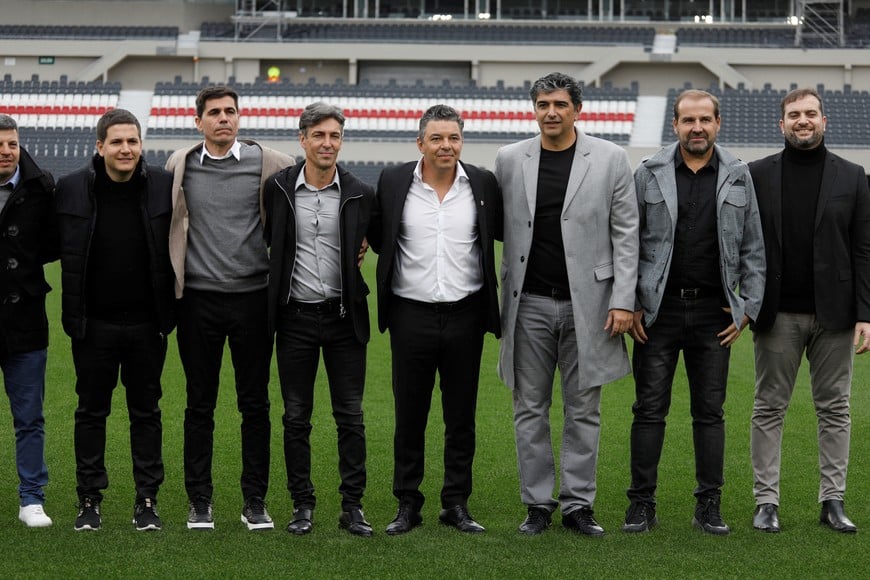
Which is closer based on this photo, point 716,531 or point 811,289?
point 716,531

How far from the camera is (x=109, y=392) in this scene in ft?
18.7

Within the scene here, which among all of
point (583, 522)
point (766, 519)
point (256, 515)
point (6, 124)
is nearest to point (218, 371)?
point (256, 515)

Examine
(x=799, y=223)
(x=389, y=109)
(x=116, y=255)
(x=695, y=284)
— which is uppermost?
(x=389, y=109)

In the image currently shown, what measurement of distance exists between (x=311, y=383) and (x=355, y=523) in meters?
0.66

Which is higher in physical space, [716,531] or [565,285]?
[565,285]

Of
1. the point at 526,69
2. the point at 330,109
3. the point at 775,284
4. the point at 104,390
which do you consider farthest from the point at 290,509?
the point at 526,69

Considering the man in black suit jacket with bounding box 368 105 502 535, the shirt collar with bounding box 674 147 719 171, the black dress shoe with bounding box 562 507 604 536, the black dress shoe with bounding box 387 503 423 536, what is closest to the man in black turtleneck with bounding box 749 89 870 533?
the shirt collar with bounding box 674 147 719 171

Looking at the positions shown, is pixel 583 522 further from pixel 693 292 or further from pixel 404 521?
pixel 693 292

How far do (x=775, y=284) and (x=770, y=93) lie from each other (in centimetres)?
2729

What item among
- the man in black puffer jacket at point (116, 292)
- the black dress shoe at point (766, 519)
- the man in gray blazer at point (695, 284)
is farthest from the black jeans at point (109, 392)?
the black dress shoe at point (766, 519)

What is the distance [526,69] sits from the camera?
115ft

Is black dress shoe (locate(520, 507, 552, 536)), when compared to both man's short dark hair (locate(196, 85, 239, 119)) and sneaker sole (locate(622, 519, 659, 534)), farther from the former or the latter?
man's short dark hair (locate(196, 85, 239, 119))

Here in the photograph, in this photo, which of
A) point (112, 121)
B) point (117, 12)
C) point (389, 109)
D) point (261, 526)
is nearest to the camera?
point (112, 121)

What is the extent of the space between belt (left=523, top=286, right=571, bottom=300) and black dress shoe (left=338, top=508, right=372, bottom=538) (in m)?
1.28
